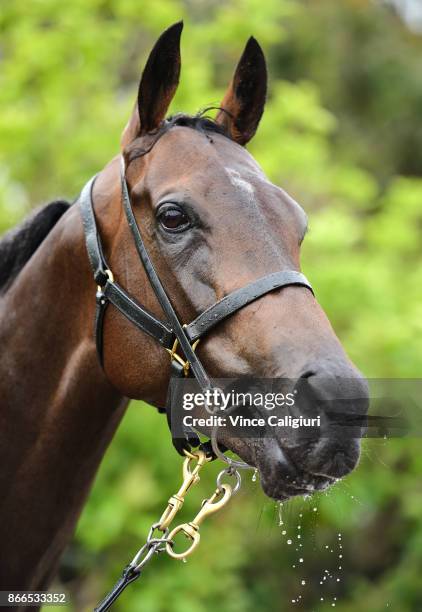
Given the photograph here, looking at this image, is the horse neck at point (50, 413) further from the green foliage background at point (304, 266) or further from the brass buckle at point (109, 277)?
the green foliage background at point (304, 266)

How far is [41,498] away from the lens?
10.1 ft

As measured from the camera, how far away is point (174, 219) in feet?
8.82

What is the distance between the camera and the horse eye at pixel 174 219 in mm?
2670

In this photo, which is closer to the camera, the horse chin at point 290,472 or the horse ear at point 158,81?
the horse chin at point 290,472

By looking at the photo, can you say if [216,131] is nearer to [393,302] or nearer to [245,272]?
[245,272]

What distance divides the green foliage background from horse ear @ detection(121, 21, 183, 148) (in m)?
3.61

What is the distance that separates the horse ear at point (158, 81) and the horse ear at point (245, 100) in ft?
1.04

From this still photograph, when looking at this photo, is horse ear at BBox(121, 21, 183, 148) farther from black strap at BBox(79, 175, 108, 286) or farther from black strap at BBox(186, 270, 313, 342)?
black strap at BBox(186, 270, 313, 342)

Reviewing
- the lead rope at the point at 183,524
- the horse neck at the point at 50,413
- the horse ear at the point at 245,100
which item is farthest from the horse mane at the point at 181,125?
the lead rope at the point at 183,524

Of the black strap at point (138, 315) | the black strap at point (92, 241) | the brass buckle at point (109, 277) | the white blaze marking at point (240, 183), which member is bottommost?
the black strap at point (138, 315)

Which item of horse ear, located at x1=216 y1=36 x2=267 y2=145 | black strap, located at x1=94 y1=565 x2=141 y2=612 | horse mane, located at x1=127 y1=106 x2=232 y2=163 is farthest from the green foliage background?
horse mane, located at x1=127 y1=106 x2=232 y2=163

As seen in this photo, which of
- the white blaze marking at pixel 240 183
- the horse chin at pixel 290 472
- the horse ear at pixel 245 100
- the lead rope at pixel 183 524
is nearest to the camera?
the horse chin at pixel 290 472

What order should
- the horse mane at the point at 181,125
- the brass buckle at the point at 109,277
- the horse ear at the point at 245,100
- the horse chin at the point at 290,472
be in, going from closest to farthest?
1. the horse chin at the point at 290,472
2. the brass buckle at the point at 109,277
3. the horse mane at the point at 181,125
4. the horse ear at the point at 245,100

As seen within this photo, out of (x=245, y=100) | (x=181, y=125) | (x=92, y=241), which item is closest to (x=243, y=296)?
(x=92, y=241)
